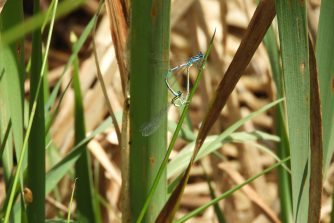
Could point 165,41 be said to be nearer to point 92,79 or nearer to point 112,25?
point 112,25

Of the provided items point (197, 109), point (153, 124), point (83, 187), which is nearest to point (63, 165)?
point (83, 187)

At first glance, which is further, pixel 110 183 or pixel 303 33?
pixel 110 183

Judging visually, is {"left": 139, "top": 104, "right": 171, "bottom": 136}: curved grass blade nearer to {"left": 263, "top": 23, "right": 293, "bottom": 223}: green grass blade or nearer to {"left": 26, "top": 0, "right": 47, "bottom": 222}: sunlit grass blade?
{"left": 26, "top": 0, "right": 47, "bottom": 222}: sunlit grass blade

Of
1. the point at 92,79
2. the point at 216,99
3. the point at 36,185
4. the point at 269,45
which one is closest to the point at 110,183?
the point at 92,79

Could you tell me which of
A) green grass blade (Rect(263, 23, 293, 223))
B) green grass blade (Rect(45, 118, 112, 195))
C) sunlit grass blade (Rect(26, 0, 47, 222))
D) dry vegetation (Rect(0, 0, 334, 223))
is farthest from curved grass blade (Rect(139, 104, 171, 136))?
dry vegetation (Rect(0, 0, 334, 223))

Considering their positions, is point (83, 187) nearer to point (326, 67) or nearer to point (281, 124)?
point (281, 124)

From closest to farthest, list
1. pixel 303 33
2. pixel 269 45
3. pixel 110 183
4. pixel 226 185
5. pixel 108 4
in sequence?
pixel 303 33, pixel 108 4, pixel 269 45, pixel 110 183, pixel 226 185

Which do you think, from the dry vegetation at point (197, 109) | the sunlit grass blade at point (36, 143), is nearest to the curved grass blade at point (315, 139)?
the sunlit grass blade at point (36, 143)
